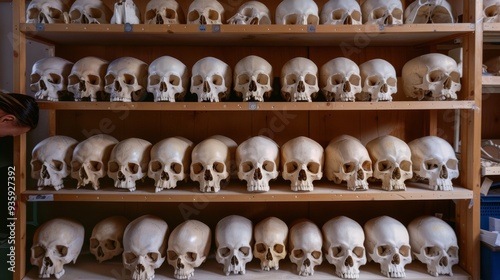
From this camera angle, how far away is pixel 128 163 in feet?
8.84

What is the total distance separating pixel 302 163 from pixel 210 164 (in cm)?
60

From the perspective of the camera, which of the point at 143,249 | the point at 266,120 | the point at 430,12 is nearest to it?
the point at 143,249

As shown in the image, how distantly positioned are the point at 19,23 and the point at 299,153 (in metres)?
2.00

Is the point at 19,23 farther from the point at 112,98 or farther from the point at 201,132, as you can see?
the point at 201,132

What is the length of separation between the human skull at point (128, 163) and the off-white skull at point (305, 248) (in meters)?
1.11

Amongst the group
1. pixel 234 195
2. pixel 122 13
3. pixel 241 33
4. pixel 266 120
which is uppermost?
pixel 122 13

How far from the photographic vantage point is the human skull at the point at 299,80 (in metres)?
2.71

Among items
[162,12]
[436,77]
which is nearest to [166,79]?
[162,12]

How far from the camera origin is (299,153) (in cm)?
269

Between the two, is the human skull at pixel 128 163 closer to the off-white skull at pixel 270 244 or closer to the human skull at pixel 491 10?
the off-white skull at pixel 270 244

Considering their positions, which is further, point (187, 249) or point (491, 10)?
point (491, 10)

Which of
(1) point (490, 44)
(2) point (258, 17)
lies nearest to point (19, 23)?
(2) point (258, 17)

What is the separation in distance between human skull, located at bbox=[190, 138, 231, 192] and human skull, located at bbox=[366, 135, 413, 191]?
102 centimetres

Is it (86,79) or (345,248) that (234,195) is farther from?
(86,79)
